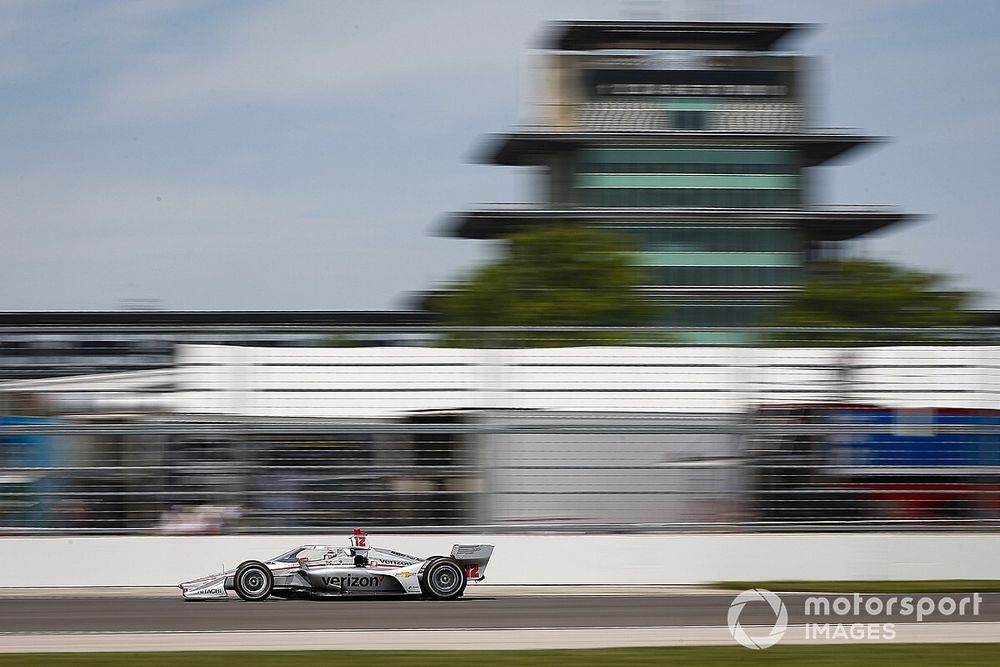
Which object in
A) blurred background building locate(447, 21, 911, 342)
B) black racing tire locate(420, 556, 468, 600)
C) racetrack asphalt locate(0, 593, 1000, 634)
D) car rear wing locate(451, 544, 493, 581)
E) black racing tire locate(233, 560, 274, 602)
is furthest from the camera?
blurred background building locate(447, 21, 911, 342)

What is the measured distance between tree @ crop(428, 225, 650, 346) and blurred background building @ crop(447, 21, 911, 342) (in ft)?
41.6

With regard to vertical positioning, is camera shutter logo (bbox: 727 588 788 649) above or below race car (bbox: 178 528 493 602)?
below

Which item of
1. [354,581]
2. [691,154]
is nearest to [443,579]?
[354,581]

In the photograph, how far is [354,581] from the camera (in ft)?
41.6

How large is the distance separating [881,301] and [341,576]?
1759 inches

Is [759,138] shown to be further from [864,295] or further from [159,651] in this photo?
[159,651]

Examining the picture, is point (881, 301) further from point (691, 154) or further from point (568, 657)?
point (568, 657)

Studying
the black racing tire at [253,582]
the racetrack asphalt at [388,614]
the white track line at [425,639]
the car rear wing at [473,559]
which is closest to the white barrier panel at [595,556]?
the racetrack asphalt at [388,614]

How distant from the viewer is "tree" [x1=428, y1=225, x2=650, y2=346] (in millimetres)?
50938

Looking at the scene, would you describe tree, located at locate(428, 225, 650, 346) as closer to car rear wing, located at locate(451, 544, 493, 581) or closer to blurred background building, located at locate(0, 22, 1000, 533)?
blurred background building, located at locate(0, 22, 1000, 533)

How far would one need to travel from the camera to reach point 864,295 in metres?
54.0

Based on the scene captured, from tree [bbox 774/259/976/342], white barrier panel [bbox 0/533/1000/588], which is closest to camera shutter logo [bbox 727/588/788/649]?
white barrier panel [bbox 0/533/1000/588]

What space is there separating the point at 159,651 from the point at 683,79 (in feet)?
207

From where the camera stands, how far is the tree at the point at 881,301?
5366 cm
